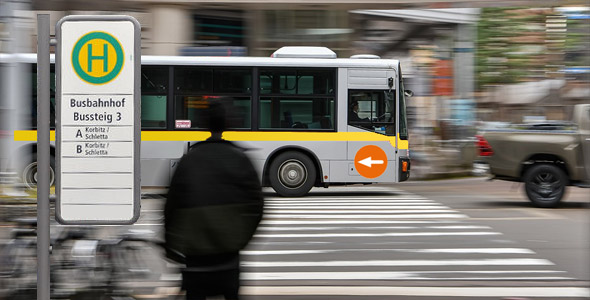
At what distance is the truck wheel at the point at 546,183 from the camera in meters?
14.5

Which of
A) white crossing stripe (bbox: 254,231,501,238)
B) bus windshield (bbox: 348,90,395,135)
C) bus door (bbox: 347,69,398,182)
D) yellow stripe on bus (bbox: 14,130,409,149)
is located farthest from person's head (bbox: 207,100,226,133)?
bus windshield (bbox: 348,90,395,135)

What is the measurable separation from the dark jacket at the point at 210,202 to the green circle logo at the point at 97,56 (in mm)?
618

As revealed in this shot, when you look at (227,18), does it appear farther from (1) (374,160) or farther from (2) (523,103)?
(2) (523,103)

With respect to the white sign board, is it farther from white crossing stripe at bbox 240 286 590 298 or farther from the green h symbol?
white crossing stripe at bbox 240 286 590 298

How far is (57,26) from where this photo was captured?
14.6ft

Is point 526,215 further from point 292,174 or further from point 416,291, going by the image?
point 416,291

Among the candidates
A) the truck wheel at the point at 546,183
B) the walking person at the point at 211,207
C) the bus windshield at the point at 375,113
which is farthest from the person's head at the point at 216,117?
the bus windshield at the point at 375,113

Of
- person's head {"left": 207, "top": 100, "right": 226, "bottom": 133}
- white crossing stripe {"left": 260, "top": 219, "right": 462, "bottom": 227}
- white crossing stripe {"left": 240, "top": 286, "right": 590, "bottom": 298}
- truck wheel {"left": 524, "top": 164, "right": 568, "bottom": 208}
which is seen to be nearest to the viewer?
person's head {"left": 207, "top": 100, "right": 226, "bottom": 133}

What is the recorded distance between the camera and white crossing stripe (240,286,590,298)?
7.11 m

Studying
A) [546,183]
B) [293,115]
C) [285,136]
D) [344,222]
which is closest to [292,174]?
[285,136]

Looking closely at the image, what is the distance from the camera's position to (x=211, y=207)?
13.8 feet

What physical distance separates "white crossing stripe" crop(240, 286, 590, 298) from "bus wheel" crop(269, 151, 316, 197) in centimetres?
881

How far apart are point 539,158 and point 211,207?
37.5 feet

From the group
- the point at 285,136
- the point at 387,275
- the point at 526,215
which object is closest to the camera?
the point at 387,275
